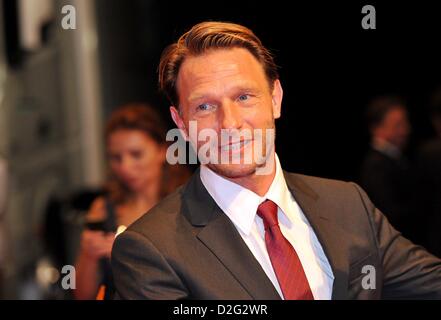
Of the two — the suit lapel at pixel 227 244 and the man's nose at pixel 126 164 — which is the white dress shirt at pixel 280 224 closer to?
the suit lapel at pixel 227 244

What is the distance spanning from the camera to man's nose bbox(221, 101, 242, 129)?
1.36m

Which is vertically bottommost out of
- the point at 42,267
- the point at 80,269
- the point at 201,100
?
the point at 42,267

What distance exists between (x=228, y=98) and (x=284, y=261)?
0.30 m

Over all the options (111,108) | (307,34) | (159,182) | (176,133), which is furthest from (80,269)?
(111,108)

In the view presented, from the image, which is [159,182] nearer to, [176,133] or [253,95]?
[176,133]

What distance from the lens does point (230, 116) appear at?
1.36 meters

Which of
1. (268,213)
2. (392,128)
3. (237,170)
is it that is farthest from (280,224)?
(392,128)

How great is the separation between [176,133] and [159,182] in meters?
0.65

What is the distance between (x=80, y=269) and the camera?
2430mm

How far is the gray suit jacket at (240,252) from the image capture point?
1363mm

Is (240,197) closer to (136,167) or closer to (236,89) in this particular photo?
(236,89)

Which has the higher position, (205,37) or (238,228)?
(205,37)

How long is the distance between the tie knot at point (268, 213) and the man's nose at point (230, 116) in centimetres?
16

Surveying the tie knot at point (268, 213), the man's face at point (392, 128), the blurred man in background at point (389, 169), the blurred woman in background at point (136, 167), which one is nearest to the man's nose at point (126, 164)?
the blurred woman in background at point (136, 167)
